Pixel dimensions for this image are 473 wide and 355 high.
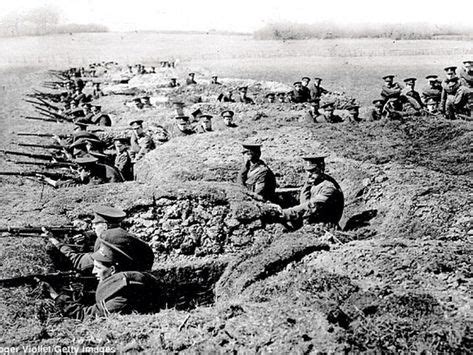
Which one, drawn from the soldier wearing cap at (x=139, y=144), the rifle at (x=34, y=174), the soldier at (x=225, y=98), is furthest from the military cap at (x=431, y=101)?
the rifle at (x=34, y=174)

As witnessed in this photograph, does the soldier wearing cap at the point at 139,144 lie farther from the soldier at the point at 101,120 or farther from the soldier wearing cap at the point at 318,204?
the soldier wearing cap at the point at 318,204

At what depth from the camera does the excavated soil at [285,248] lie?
422 centimetres

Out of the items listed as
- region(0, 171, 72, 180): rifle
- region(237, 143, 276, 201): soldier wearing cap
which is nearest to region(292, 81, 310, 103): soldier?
region(237, 143, 276, 201): soldier wearing cap

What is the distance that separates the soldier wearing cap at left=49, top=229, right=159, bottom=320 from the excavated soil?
0.19 meters

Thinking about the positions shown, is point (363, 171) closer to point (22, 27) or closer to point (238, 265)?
point (238, 265)

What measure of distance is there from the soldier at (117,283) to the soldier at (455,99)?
1162 cm

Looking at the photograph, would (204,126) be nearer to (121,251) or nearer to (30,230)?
(30,230)

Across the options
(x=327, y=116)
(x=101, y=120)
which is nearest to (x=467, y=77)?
(x=327, y=116)

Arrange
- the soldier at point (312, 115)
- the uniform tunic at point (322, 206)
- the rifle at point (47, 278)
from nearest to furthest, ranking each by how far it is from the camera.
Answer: the rifle at point (47, 278)
the uniform tunic at point (322, 206)
the soldier at point (312, 115)

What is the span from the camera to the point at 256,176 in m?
8.70

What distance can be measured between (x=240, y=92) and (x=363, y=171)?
1151cm

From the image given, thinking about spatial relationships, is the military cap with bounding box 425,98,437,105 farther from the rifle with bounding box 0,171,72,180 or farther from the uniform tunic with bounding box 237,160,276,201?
the rifle with bounding box 0,171,72,180

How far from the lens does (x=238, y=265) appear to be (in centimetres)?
669

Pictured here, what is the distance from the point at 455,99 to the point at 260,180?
8487 millimetres
